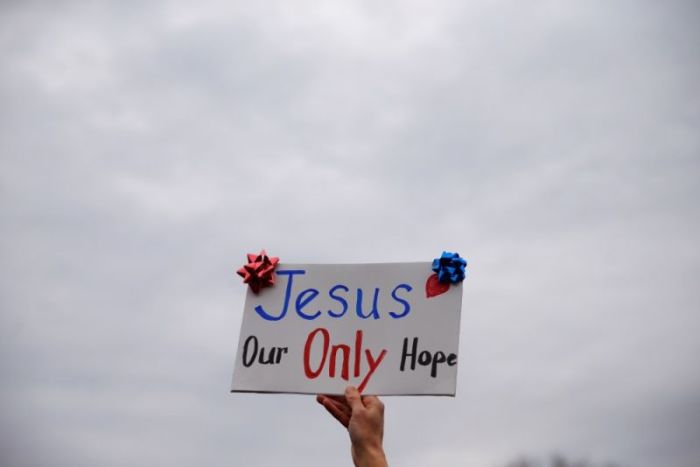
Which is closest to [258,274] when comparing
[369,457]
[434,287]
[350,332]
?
[350,332]

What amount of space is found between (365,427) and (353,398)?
41 cm

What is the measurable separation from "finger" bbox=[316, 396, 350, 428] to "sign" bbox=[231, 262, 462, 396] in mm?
56

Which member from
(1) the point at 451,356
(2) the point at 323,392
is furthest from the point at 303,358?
(1) the point at 451,356

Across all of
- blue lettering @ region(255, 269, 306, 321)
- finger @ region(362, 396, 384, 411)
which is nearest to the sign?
blue lettering @ region(255, 269, 306, 321)

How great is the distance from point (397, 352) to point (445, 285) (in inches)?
18.8

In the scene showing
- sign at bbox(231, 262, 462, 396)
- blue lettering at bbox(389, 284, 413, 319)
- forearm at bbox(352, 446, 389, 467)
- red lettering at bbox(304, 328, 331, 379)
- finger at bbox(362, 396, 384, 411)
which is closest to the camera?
forearm at bbox(352, 446, 389, 467)

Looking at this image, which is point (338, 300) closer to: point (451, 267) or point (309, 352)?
point (309, 352)

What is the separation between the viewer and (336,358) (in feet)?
13.4

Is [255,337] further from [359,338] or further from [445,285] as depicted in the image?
[445,285]

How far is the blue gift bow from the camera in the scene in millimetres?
4113

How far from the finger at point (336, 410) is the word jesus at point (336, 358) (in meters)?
0.14

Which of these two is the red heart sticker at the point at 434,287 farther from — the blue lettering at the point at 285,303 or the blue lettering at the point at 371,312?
the blue lettering at the point at 285,303

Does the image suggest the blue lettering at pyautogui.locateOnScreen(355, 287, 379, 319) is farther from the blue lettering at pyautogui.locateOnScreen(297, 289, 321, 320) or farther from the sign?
the blue lettering at pyautogui.locateOnScreen(297, 289, 321, 320)

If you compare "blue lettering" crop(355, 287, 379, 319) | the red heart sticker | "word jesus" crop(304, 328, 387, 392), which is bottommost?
"word jesus" crop(304, 328, 387, 392)
